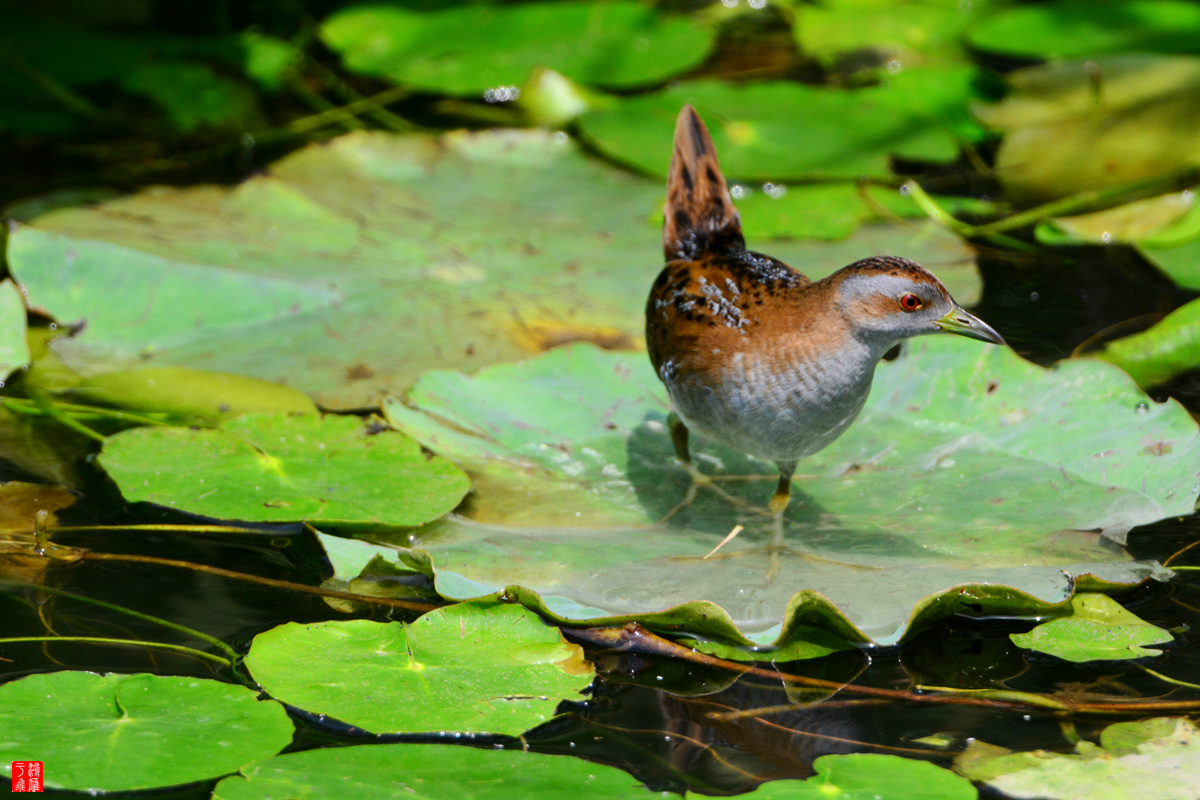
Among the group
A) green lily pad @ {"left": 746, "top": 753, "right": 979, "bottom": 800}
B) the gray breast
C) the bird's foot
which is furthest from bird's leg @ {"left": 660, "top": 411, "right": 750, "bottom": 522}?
green lily pad @ {"left": 746, "top": 753, "right": 979, "bottom": 800}

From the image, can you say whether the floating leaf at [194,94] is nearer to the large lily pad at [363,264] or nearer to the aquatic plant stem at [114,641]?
the large lily pad at [363,264]

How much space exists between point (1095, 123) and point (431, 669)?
14.8ft

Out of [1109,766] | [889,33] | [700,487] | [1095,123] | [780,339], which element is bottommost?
[1109,766]

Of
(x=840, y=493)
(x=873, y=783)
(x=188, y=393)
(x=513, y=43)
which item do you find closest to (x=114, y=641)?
(x=188, y=393)

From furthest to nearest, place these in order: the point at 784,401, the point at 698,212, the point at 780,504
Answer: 1. the point at 698,212
2. the point at 780,504
3. the point at 784,401

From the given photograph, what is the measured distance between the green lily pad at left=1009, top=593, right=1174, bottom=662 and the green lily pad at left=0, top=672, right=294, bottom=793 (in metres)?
1.84

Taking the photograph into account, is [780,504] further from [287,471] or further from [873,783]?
[287,471]

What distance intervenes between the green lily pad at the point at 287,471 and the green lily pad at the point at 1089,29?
4.50 m

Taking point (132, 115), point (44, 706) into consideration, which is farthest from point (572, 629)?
point (132, 115)

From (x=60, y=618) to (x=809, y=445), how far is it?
202 cm

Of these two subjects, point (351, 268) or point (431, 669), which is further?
point (351, 268)

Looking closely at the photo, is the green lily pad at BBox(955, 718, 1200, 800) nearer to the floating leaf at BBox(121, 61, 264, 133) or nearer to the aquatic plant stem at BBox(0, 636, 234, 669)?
the aquatic plant stem at BBox(0, 636, 234, 669)

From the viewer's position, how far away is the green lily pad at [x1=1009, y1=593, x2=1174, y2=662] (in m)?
2.74

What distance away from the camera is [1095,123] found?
18.1 ft
